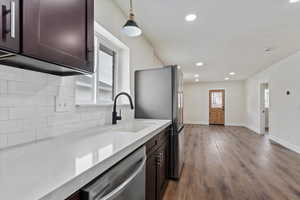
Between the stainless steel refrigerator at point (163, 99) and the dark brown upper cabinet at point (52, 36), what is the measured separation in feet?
4.94

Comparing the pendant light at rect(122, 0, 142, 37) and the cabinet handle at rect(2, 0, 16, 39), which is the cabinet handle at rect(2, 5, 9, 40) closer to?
the cabinet handle at rect(2, 0, 16, 39)

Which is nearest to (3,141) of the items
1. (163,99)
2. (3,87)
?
(3,87)

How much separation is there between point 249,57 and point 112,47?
413cm

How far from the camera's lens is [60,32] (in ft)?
3.06

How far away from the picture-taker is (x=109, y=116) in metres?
2.00

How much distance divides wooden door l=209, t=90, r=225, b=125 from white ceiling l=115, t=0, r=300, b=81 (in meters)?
4.87

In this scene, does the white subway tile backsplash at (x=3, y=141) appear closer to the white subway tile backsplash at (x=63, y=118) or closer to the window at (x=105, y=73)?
the white subway tile backsplash at (x=63, y=118)

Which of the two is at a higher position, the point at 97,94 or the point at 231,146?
the point at 97,94

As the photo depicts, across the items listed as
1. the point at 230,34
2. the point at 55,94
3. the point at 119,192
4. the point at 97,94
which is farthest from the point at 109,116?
the point at 230,34

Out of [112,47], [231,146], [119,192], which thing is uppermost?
[112,47]

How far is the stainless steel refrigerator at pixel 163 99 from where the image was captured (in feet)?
8.08

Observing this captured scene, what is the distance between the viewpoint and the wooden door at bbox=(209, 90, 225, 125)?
30.6ft

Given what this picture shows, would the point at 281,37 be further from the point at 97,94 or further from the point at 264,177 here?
the point at 97,94

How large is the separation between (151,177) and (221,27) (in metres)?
2.76
